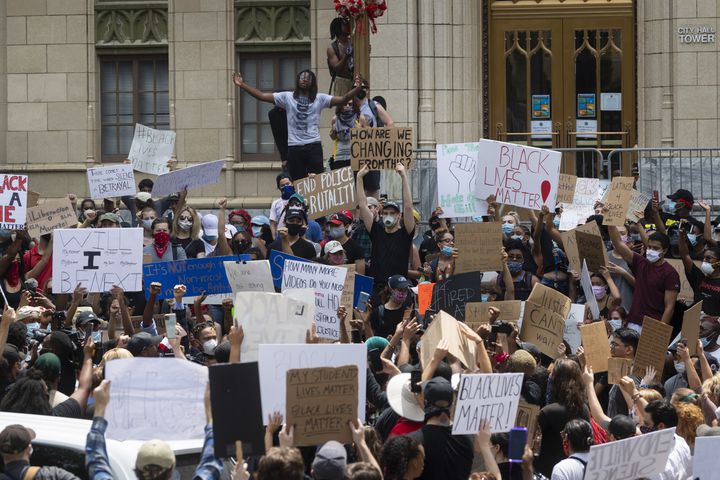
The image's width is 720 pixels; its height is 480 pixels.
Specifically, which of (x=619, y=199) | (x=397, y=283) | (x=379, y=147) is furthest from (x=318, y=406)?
Answer: (x=379, y=147)

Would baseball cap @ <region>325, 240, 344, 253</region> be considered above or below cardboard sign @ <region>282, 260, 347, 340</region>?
above

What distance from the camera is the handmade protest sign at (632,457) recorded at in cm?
799

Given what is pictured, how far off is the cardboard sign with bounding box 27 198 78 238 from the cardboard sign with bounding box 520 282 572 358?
19.1 ft

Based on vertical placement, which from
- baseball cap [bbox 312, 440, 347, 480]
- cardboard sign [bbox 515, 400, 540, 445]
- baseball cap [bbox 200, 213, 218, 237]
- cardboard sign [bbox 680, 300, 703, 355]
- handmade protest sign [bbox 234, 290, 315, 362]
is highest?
baseball cap [bbox 200, 213, 218, 237]

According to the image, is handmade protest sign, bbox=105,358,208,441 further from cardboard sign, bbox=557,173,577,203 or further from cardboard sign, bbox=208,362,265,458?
cardboard sign, bbox=557,173,577,203

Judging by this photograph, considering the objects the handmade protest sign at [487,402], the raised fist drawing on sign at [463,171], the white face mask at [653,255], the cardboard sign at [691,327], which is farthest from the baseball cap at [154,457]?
the raised fist drawing on sign at [463,171]

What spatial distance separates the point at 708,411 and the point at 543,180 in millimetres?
5947

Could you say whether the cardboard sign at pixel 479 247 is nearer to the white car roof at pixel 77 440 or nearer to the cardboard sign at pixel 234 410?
the white car roof at pixel 77 440

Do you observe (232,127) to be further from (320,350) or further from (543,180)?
(320,350)

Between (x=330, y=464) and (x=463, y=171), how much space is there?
891 centimetres

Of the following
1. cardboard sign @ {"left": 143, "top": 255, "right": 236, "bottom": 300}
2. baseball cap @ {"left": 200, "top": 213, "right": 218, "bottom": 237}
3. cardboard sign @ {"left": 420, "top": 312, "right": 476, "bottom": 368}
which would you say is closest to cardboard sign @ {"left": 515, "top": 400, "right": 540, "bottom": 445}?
cardboard sign @ {"left": 420, "top": 312, "right": 476, "bottom": 368}

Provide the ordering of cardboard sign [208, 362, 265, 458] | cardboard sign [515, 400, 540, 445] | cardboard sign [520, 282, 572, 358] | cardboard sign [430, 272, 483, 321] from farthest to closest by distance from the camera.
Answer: cardboard sign [430, 272, 483, 321] < cardboard sign [520, 282, 572, 358] < cardboard sign [515, 400, 540, 445] < cardboard sign [208, 362, 265, 458]

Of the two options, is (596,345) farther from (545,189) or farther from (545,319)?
(545,189)

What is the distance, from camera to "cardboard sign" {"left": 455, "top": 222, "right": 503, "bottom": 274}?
45.3ft
